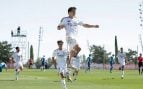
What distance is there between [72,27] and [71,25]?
91 millimetres

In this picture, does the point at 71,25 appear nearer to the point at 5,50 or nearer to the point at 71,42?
the point at 71,42

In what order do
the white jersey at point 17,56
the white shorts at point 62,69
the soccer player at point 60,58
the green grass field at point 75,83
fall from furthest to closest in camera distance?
the white jersey at point 17,56 → the green grass field at point 75,83 → the soccer player at point 60,58 → the white shorts at point 62,69

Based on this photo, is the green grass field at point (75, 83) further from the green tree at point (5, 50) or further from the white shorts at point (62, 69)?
the green tree at point (5, 50)

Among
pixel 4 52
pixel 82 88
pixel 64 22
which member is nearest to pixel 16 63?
pixel 82 88

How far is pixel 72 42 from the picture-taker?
1761 cm

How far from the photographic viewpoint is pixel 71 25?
58.7 ft

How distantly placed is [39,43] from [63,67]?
116 m

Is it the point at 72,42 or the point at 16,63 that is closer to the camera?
the point at 72,42

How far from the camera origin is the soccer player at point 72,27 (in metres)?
17.6

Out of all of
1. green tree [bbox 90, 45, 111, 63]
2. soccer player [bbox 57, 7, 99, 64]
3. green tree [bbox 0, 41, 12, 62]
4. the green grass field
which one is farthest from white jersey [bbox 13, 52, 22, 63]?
green tree [bbox 90, 45, 111, 63]

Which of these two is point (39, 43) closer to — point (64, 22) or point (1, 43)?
point (1, 43)

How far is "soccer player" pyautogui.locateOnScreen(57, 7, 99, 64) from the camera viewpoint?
57.7 ft

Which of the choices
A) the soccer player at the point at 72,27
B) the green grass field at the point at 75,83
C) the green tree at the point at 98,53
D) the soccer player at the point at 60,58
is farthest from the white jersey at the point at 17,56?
the green tree at the point at 98,53

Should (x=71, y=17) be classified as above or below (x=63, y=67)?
above
